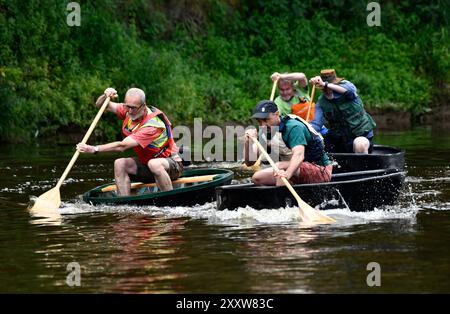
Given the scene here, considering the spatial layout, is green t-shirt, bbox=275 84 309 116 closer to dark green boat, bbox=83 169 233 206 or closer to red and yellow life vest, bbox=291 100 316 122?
red and yellow life vest, bbox=291 100 316 122

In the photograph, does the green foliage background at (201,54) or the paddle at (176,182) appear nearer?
the paddle at (176,182)

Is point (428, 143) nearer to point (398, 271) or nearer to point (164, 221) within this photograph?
point (164, 221)

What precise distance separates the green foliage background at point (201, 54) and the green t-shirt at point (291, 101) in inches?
318

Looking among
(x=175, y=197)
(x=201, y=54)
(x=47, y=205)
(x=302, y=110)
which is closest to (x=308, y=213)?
(x=175, y=197)

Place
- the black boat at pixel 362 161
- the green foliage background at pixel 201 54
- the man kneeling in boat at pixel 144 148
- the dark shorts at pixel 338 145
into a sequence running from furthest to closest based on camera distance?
1. the green foliage background at pixel 201 54
2. the dark shorts at pixel 338 145
3. the black boat at pixel 362 161
4. the man kneeling in boat at pixel 144 148

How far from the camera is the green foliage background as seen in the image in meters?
24.1

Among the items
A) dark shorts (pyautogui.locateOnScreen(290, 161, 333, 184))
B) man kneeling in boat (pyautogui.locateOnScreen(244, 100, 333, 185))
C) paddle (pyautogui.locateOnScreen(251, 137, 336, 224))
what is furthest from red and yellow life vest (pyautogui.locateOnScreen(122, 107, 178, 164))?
paddle (pyautogui.locateOnScreen(251, 137, 336, 224))

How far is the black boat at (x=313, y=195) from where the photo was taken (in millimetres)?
11734

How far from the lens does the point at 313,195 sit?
1183cm

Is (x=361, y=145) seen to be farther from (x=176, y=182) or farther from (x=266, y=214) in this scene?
(x=266, y=214)

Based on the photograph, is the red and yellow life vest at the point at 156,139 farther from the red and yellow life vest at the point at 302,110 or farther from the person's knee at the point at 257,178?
the red and yellow life vest at the point at 302,110

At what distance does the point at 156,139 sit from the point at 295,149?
2.15 metres

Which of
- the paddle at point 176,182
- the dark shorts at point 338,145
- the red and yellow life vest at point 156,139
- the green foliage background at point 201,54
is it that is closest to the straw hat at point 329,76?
the dark shorts at point 338,145

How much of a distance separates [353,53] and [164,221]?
72.1ft
